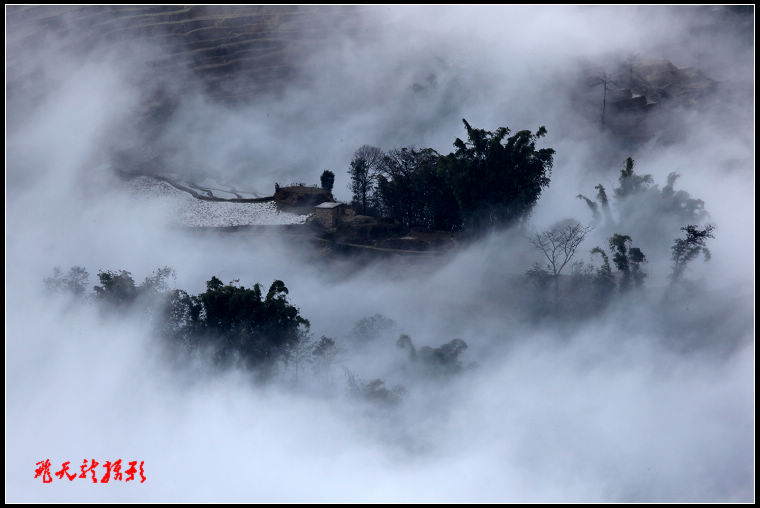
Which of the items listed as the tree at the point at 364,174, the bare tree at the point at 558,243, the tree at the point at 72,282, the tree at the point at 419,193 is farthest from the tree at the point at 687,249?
the tree at the point at 72,282

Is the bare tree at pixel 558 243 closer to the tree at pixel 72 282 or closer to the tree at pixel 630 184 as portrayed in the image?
the tree at pixel 630 184

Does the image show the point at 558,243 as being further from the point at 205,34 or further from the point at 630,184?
the point at 205,34

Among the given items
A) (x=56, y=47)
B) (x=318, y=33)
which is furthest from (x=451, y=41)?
(x=56, y=47)

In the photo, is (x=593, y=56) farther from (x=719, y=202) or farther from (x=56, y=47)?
(x=56, y=47)

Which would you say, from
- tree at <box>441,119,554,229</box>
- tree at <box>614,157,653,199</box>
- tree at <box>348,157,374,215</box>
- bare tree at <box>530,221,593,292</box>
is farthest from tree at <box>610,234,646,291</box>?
tree at <box>348,157,374,215</box>

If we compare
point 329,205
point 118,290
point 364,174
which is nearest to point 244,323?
point 118,290

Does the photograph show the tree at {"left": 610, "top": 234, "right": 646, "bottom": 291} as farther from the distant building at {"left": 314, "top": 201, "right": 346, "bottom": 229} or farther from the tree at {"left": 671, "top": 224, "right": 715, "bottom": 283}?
the distant building at {"left": 314, "top": 201, "right": 346, "bottom": 229}
